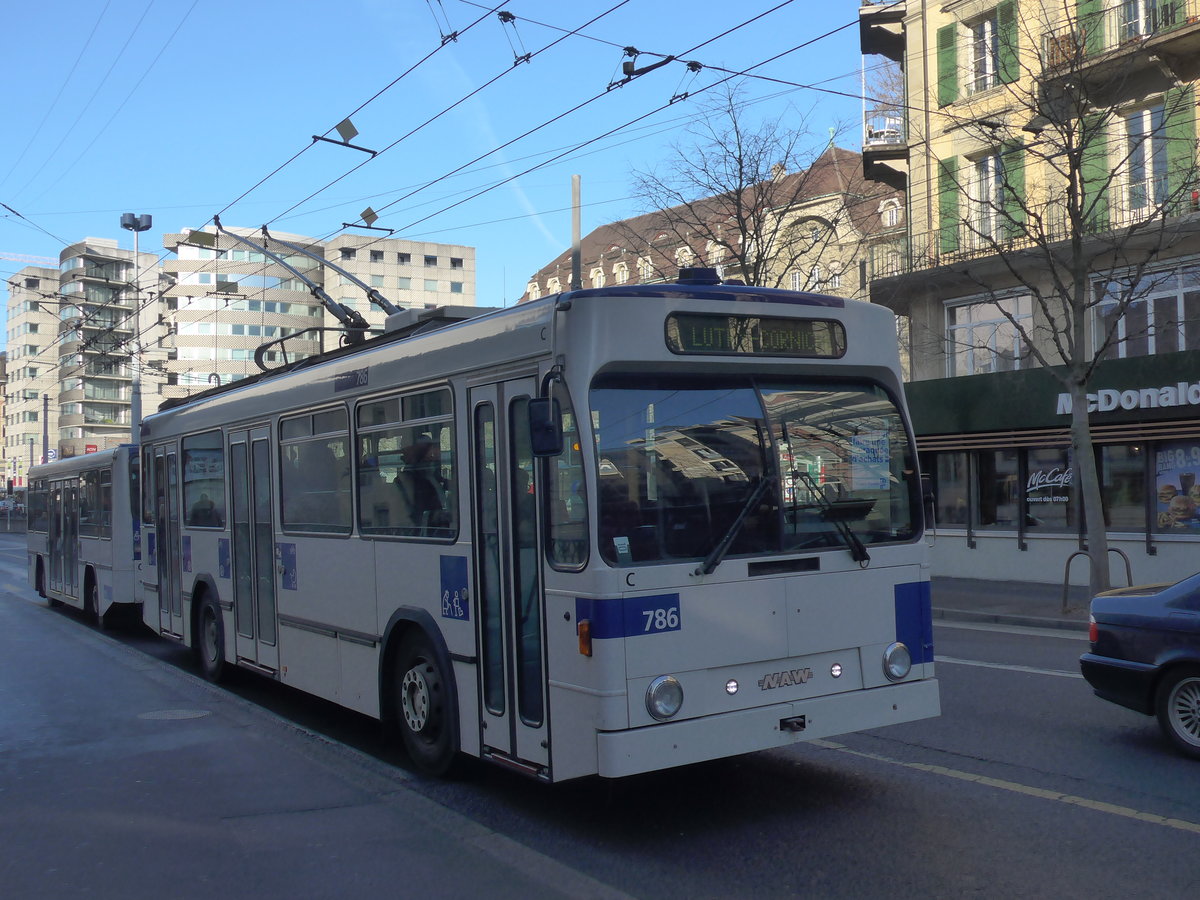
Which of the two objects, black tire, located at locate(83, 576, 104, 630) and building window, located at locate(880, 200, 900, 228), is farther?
building window, located at locate(880, 200, 900, 228)

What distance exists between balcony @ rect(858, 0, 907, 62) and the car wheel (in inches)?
779

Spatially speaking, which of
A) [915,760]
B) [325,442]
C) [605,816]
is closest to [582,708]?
[605,816]

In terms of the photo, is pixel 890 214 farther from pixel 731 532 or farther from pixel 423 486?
pixel 731 532

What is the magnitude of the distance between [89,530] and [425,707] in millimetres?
12895

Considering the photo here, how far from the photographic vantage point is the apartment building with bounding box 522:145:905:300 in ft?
81.6

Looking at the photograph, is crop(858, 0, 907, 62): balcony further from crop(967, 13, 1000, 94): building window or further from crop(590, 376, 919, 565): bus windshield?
crop(590, 376, 919, 565): bus windshield

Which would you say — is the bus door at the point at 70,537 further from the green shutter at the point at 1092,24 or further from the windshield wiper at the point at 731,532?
the green shutter at the point at 1092,24

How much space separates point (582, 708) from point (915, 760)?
2769mm

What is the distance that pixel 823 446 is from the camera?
6.35 meters

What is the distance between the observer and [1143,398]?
19.0 metres

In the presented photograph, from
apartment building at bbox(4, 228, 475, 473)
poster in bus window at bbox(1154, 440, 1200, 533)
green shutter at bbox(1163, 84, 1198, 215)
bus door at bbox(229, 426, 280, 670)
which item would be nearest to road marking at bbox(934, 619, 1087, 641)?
poster in bus window at bbox(1154, 440, 1200, 533)

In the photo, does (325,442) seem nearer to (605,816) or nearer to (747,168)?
(605,816)

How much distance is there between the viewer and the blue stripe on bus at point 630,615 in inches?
219

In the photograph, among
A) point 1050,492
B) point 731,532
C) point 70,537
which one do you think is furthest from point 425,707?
point 1050,492
